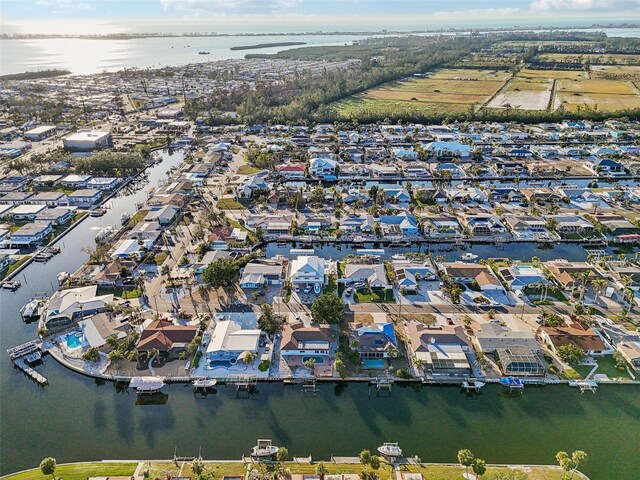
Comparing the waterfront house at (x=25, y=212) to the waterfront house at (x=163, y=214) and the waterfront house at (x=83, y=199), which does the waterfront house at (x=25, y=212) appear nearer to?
the waterfront house at (x=83, y=199)

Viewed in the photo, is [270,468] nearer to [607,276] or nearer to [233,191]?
[607,276]

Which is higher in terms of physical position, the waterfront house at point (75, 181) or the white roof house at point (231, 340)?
the waterfront house at point (75, 181)

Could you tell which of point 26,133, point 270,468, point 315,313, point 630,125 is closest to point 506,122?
point 630,125

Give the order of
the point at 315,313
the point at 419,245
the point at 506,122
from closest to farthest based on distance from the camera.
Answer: the point at 315,313
the point at 419,245
the point at 506,122

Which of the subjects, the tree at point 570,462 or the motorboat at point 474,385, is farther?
the motorboat at point 474,385

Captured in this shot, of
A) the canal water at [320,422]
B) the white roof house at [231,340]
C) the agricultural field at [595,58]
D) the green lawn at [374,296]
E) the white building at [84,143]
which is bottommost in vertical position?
the canal water at [320,422]

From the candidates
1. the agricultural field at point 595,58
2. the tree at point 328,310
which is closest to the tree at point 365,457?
Result: the tree at point 328,310

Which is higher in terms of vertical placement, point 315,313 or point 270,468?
point 315,313
